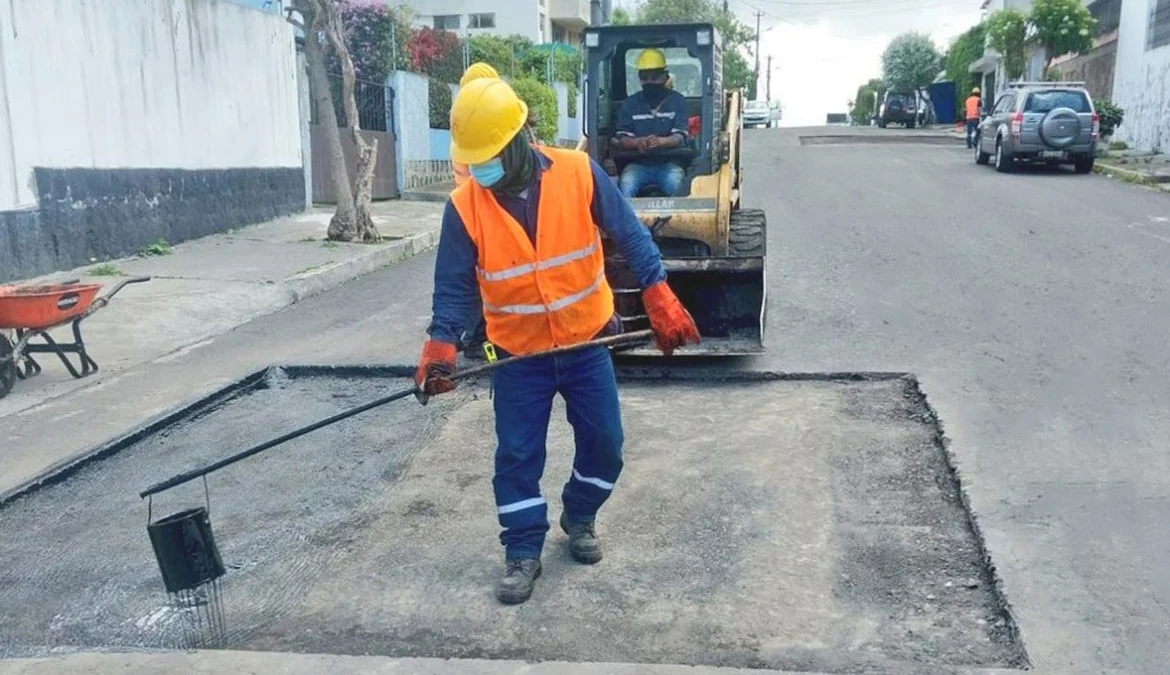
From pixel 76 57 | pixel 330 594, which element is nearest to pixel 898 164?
pixel 76 57

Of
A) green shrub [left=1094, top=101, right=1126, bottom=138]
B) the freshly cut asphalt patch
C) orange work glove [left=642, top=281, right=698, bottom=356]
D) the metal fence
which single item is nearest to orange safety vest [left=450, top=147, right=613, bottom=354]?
orange work glove [left=642, top=281, right=698, bottom=356]

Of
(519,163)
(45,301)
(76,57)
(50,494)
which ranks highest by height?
(76,57)

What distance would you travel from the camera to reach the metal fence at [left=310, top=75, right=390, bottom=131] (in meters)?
17.8

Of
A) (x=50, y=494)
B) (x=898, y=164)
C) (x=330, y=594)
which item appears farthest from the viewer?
(x=898, y=164)

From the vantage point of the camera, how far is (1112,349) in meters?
6.69

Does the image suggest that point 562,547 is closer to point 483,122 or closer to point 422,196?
point 483,122

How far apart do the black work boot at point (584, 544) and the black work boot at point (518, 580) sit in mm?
187

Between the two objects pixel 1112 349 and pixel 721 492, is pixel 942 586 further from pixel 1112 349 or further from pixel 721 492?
pixel 1112 349

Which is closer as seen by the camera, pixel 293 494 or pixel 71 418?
pixel 293 494

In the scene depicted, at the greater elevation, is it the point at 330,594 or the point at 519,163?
the point at 519,163

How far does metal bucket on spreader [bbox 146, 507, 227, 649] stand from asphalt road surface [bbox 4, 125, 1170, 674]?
104 inches

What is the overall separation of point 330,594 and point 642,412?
96.5 inches

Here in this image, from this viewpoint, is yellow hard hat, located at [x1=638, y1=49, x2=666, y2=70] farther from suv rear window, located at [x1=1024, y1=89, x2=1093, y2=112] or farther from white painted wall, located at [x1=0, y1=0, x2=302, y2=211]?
suv rear window, located at [x1=1024, y1=89, x2=1093, y2=112]

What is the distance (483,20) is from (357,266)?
2820 centimetres
